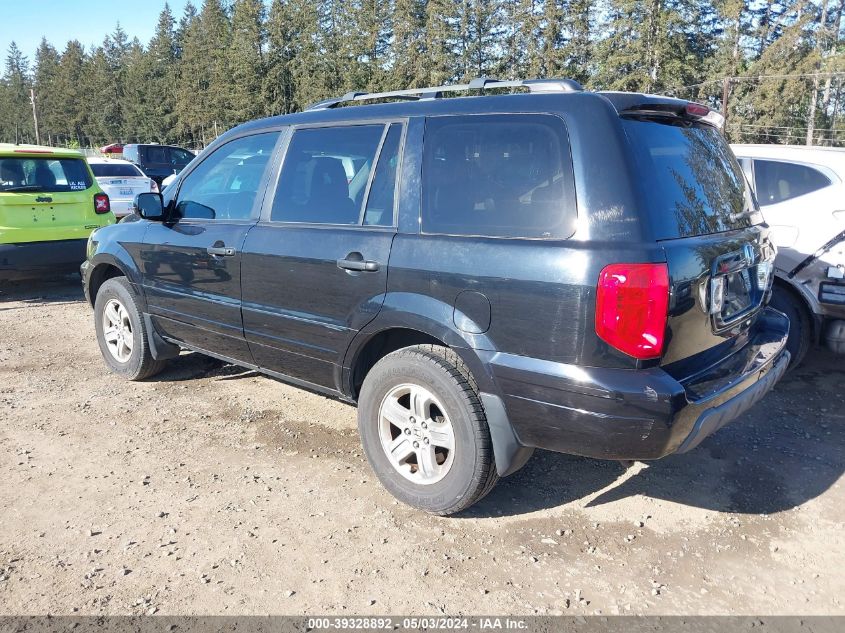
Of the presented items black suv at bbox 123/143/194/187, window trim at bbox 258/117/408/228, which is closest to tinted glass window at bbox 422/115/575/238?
window trim at bbox 258/117/408/228

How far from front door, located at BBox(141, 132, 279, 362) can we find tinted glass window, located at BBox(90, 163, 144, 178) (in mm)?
11121

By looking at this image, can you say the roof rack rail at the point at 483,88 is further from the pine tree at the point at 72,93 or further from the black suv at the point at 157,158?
the pine tree at the point at 72,93

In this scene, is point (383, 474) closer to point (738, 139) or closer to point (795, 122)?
point (738, 139)

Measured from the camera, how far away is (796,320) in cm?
509

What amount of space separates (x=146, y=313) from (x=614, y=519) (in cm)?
351

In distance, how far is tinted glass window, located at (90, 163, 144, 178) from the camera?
47.2ft

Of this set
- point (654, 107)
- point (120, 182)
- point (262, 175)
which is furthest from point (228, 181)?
point (120, 182)

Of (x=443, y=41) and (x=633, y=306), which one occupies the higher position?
(x=443, y=41)

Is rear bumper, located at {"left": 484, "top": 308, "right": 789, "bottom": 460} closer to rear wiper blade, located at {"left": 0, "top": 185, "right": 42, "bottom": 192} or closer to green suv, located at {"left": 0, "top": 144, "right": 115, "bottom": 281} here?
green suv, located at {"left": 0, "top": 144, "right": 115, "bottom": 281}

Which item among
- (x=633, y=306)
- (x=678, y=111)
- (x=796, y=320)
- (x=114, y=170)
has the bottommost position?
(x=796, y=320)

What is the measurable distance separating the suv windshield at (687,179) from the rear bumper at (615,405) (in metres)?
0.61

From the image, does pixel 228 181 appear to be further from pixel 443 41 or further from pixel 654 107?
pixel 443 41

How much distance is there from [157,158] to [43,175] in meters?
15.9

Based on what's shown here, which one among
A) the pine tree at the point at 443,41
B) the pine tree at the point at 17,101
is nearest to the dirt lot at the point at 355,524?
the pine tree at the point at 443,41
